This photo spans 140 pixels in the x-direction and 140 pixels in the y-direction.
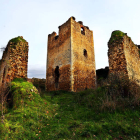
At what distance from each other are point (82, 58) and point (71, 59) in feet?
5.34

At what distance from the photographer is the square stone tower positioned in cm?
1128

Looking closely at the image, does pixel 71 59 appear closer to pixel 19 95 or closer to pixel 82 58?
pixel 82 58

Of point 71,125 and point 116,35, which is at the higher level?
point 116,35

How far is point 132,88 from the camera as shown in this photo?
5129mm

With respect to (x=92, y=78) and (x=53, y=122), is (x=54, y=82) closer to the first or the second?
(x=92, y=78)

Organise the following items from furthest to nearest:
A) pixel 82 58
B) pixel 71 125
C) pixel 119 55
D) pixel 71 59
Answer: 1. pixel 82 58
2. pixel 71 59
3. pixel 119 55
4. pixel 71 125

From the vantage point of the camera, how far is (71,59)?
11.2m

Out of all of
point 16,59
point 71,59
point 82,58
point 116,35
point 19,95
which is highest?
point 116,35

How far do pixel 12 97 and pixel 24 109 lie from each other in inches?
45.9

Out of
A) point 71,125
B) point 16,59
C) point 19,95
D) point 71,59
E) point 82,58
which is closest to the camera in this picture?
point 71,125

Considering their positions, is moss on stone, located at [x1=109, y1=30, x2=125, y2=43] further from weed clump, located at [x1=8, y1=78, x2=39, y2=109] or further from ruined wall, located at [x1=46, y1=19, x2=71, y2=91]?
weed clump, located at [x1=8, y1=78, x2=39, y2=109]

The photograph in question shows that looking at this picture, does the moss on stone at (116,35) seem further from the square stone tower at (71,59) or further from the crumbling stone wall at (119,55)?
the square stone tower at (71,59)

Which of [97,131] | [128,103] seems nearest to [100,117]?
[97,131]

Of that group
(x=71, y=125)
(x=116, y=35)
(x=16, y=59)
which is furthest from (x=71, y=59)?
(x=71, y=125)
